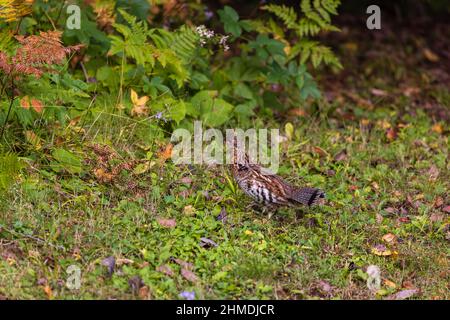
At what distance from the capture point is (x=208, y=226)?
18.8 feet

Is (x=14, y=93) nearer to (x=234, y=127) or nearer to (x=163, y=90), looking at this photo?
(x=163, y=90)

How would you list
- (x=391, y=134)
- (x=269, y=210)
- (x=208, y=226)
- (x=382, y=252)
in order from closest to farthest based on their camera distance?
(x=382, y=252)
(x=208, y=226)
(x=269, y=210)
(x=391, y=134)

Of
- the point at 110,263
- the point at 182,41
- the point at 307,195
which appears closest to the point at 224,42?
the point at 182,41

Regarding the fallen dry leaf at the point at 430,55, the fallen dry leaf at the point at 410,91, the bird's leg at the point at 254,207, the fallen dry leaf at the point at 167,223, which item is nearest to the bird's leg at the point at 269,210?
the bird's leg at the point at 254,207

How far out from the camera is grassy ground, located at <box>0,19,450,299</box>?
504 cm

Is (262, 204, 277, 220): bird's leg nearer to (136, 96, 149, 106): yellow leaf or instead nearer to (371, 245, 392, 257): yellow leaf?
(371, 245, 392, 257): yellow leaf

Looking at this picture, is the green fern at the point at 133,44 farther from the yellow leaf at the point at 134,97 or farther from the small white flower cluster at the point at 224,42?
the small white flower cluster at the point at 224,42

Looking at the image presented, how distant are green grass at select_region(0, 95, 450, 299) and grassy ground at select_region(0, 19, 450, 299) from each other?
0.01m

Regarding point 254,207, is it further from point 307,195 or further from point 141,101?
point 141,101

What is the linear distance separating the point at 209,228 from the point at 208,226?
23mm

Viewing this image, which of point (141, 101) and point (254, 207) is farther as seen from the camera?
point (141, 101)

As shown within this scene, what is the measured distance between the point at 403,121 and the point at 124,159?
145 inches

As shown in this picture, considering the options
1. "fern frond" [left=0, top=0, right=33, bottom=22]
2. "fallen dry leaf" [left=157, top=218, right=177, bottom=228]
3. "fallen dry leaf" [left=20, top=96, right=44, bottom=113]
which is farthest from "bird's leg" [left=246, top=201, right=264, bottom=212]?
"fern frond" [left=0, top=0, right=33, bottom=22]

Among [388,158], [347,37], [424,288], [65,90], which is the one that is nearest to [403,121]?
[388,158]
